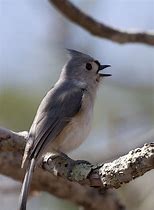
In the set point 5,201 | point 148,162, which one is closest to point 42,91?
point 5,201

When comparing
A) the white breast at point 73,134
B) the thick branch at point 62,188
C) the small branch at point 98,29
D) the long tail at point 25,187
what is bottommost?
the thick branch at point 62,188

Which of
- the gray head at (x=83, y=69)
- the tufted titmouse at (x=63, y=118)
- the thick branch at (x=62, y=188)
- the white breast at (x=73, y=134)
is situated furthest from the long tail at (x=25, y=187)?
the gray head at (x=83, y=69)

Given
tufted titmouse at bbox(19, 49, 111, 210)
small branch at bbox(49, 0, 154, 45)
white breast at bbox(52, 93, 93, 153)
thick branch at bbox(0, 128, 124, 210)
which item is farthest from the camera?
small branch at bbox(49, 0, 154, 45)

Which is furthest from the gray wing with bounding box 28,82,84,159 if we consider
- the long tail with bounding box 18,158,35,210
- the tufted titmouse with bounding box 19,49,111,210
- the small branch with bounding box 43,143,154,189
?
the small branch with bounding box 43,143,154,189

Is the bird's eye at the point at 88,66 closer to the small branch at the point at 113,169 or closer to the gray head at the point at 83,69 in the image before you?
the gray head at the point at 83,69

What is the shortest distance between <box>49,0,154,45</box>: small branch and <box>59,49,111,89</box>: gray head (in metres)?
0.21

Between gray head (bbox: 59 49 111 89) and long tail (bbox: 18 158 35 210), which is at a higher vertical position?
gray head (bbox: 59 49 111 89)

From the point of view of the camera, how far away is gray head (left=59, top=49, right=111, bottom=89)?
443 centimetres

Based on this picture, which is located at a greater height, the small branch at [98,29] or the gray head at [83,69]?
the small branch at [98,29]

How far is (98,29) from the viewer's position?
14.6 ft

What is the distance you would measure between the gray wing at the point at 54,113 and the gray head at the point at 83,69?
201 mm

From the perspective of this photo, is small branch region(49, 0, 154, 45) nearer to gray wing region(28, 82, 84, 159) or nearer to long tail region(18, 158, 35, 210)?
gray wing region(28, 82, 84, 159)

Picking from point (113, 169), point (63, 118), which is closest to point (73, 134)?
point (63, 118)

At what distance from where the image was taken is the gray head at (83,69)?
4430 mm
